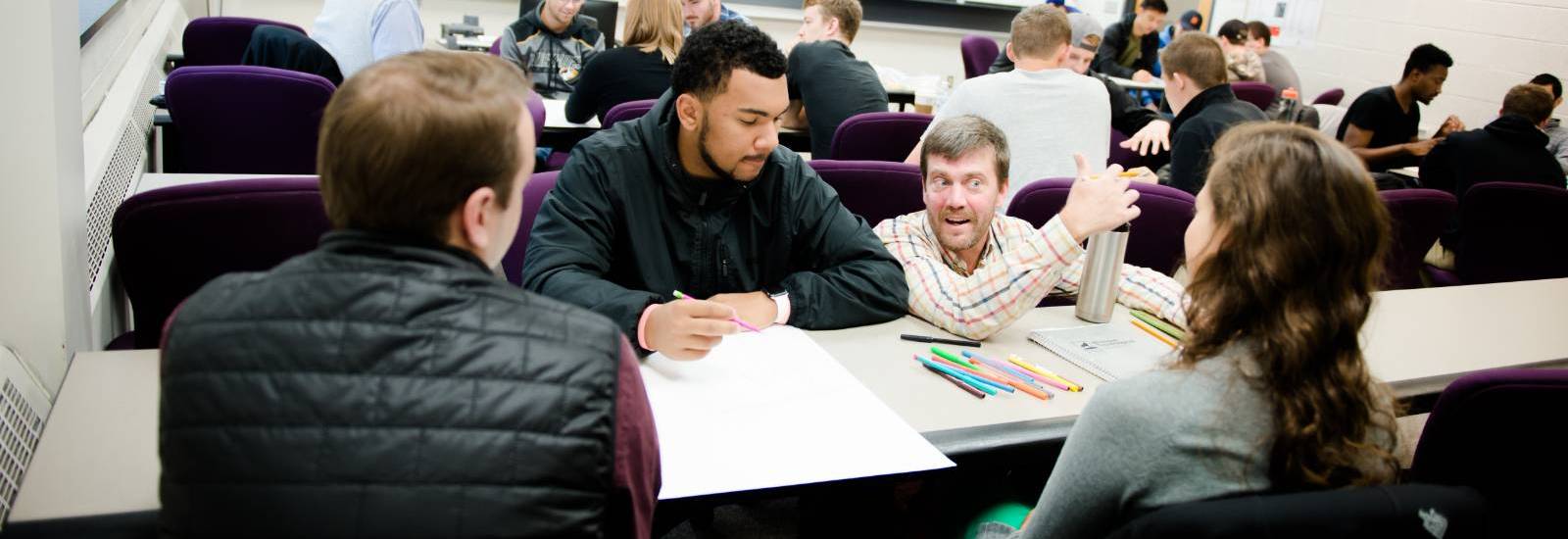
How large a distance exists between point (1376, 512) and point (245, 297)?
1050 millimetres

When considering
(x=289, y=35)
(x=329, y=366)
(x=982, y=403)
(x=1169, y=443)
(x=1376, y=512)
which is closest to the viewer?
(x=329, y=366)

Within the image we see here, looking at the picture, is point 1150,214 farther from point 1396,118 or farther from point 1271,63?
point 1271,63

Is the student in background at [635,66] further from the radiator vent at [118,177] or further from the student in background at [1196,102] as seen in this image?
the student in background at [1196,102]

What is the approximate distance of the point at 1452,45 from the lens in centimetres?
703

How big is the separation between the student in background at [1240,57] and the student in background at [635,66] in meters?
4.66

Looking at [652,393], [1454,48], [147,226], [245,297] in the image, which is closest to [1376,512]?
[652,393]

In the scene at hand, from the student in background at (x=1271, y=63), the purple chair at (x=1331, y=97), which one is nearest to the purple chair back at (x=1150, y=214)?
the student in background at (x=1271, y=63)

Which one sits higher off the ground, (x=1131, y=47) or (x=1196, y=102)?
(x=1131, y=47)

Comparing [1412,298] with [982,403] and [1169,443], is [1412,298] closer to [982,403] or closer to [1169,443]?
[982,403]

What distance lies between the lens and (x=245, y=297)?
33.7 inches

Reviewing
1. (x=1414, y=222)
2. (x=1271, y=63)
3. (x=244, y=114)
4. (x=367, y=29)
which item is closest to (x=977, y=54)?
(x=1271, y=63)

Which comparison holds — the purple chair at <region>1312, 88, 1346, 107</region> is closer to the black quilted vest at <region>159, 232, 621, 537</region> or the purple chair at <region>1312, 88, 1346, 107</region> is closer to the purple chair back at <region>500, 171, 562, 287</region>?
the purple chair back at <region>500, 171, 562, 287</region>

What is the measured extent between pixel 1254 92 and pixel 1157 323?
185 inches

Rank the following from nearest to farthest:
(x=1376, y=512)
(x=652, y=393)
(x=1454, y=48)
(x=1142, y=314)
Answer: (x=1376, y=512) < (x=652, y=393) < (x=1142, y=314) < (x=1454, y=48)
